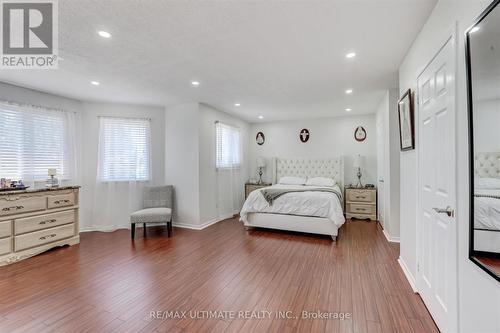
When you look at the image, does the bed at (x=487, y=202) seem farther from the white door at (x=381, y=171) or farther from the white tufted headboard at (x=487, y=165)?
the white door at (x=381, y=171)

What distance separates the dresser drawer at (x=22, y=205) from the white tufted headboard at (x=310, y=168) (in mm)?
4982

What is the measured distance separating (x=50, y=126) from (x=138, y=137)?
142 centimetres

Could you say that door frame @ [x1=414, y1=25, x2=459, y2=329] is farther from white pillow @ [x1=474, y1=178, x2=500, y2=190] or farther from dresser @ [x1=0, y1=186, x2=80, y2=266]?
dresser @ [x1=0, y1=186, x2=80, y2=266]

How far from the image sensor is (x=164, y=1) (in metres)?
1.74

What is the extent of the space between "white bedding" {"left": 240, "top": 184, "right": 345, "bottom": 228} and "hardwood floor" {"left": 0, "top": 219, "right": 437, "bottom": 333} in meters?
0.48

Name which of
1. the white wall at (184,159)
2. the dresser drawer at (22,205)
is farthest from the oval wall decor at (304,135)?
the dresser drawer at (22,205)

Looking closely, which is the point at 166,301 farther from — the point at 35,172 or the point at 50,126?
the point at 50,126

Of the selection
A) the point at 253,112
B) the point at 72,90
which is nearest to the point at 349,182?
the point at 253,112

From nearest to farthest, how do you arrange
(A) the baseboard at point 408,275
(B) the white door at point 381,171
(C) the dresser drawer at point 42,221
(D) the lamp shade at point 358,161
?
(A) the baseboard at point 408,275
(C) the dresser drawer at point 42,221
(B) the white door at point 381,171
(D) the lamp shade at point 358,161

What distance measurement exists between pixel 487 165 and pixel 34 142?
5516mm

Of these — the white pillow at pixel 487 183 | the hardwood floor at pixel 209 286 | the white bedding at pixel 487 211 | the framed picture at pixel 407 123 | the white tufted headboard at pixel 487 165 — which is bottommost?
the hardwood floor at pixel 209 286

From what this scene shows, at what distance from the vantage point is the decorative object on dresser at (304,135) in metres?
6.36

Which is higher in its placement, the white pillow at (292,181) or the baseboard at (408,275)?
the white pillow at (292,181)

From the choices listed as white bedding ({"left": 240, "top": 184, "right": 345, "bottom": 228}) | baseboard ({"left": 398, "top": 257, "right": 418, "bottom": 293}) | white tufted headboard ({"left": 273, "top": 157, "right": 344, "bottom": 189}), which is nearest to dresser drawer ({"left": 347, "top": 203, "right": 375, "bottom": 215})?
white tufted headboard ({"left": 273, "top": 157, "right": 344, "bottom": 189})
